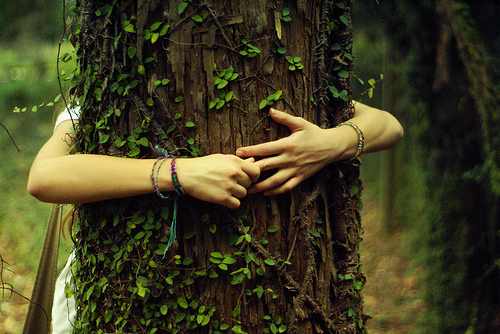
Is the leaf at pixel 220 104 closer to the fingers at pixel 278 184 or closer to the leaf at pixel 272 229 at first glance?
the fingers at pixel 278 184

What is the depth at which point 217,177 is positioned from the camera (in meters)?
1.15

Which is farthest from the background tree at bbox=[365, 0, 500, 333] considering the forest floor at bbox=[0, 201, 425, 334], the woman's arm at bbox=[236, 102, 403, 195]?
the woman's arm at bbox=[236, 102, 403, 195]

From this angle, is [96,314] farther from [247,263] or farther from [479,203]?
[479,203]

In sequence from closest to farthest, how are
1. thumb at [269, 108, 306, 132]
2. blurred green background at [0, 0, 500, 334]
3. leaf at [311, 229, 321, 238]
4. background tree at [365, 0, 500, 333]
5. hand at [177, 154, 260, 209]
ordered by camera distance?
1. hand at [177, 154, 260, 209]
2. thumb at [269, 108, 306, 132]
3. leaf at [311, 229, 321, 238]
4. background tree at [365, 0, 500, 333]
5. blurred green background at [0, 0, 500, 334]

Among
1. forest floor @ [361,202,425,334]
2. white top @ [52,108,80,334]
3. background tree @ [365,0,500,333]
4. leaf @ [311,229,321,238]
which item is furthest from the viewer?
forest floor @ [361,202,425,334]

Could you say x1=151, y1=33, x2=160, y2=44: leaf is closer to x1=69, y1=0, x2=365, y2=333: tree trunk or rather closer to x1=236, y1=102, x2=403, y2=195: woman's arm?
x1=69, y1=0, x2=365, y2=333: tree trunk

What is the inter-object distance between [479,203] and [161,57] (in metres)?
2.18

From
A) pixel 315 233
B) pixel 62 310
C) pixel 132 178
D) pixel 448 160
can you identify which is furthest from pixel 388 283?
pixel 132 178

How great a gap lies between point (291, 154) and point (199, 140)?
0.30 metres

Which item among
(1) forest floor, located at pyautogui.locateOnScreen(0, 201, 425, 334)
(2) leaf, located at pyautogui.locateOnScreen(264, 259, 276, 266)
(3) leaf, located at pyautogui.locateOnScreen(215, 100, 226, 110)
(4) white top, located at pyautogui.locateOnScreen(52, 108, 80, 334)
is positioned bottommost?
(1) forest floor, located at pyautogui.locateOnScreen(0, 201, 425, 334)

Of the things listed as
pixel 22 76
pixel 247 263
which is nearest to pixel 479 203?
pixel 247 263

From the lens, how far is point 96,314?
4.48 feet

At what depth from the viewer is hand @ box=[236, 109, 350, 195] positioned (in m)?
1.24

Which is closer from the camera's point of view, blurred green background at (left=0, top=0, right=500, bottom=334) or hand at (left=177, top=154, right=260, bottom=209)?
hand at (left=177, top=154, right=260, bottom=209)
